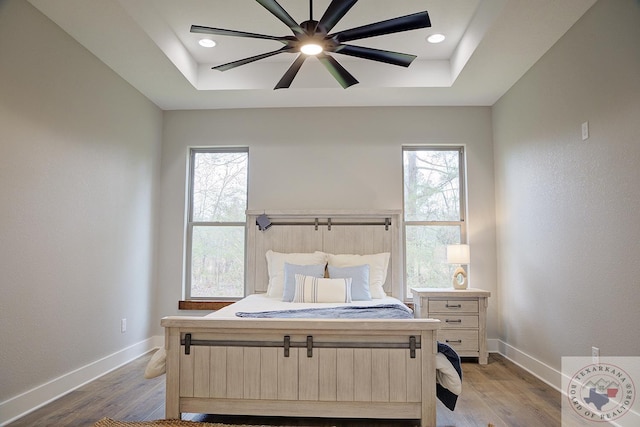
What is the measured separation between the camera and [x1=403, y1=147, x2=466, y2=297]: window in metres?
4.58

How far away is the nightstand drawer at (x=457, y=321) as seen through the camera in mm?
4004

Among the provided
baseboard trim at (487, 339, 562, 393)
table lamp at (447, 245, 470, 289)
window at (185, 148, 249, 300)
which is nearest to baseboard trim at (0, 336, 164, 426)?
window at (185, 148, 249, 300)

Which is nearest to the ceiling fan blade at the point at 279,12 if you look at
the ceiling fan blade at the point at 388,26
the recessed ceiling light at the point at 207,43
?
the ceiling fan blade at the point at 388,26

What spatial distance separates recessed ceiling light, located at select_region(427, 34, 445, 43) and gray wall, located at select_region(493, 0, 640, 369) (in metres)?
0.84

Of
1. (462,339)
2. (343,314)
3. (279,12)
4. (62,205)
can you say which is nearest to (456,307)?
(462,339)

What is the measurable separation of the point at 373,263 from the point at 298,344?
188cm

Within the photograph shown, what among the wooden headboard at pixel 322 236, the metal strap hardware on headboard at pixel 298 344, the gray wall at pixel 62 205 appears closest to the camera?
the metal strap hardware on headboard at pixel 298 344

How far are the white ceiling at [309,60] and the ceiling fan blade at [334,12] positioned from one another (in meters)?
0.92

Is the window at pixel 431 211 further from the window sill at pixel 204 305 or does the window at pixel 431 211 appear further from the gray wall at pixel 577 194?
the window sill at pixel 204 305

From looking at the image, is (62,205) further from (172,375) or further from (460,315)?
(460,315)

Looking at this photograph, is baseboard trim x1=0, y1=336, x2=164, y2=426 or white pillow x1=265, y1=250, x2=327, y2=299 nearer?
baseboard trim x1=0, y1=336, x2=164, y2=426

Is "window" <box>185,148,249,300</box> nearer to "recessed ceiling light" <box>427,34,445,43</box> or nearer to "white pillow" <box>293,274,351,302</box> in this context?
"white pillow" <box>293,274,351,302</box>

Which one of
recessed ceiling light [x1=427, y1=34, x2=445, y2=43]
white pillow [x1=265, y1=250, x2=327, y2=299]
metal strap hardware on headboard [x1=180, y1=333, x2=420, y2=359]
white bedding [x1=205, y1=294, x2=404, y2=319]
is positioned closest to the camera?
metal strap hardware on headboard [x1=180, y1=333, x2=420, y2=359]

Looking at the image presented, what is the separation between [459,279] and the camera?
4.23 meters
